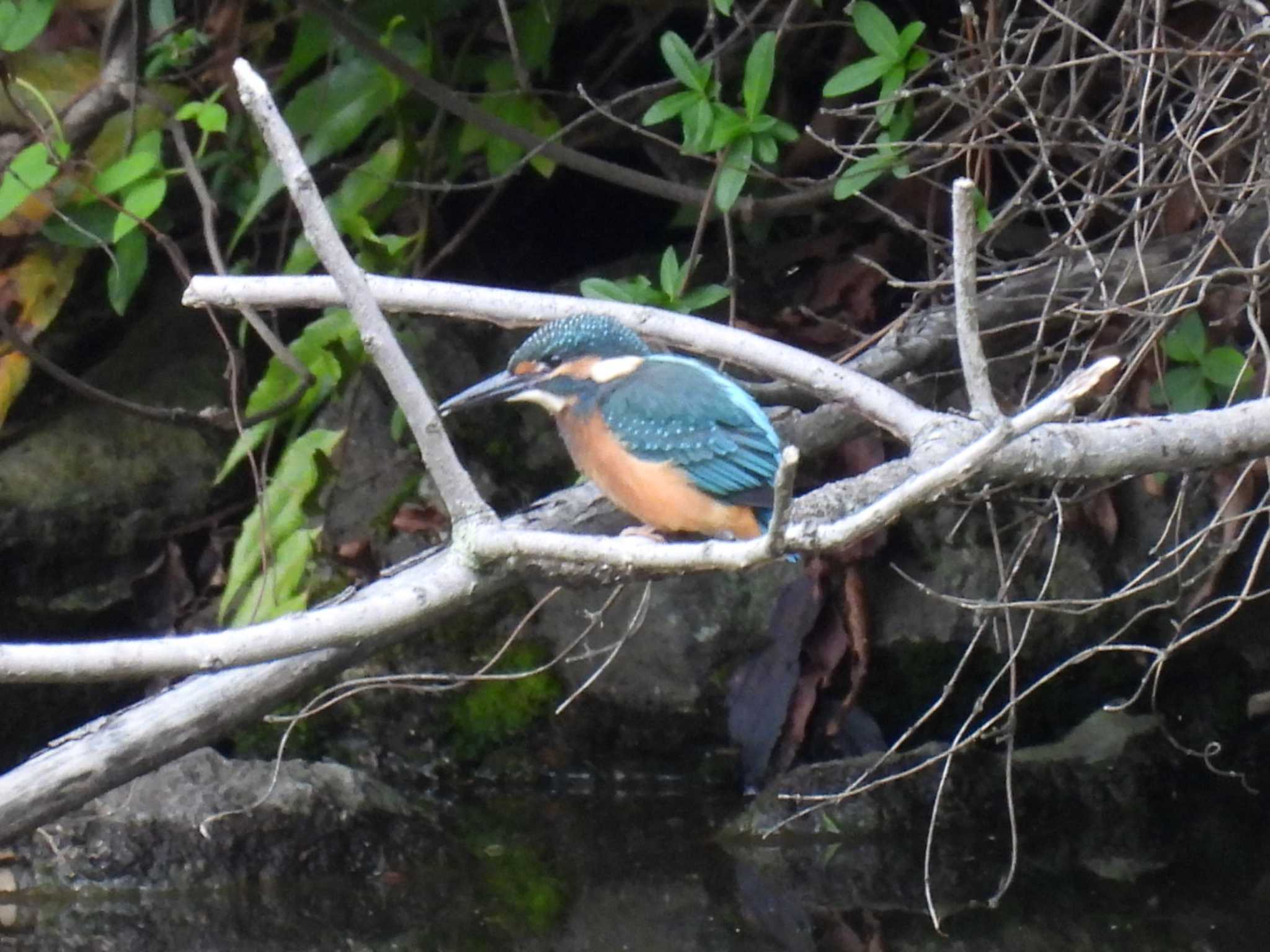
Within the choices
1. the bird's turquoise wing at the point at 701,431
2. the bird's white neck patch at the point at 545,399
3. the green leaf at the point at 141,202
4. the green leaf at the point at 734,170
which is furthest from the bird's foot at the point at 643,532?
the green leaf at the point at 141,202

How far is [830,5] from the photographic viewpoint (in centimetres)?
399

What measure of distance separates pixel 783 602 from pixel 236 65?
2345 millimetres

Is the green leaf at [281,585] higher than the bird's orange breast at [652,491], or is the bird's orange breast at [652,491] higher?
the bird's orange breast at [652,491]

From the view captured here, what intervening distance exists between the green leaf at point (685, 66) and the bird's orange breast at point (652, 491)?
758 millimetres

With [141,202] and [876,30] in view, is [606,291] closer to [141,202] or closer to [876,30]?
[876,30]

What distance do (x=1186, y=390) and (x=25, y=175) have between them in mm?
2366

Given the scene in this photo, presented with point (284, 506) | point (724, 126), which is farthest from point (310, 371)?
point (724, 126)

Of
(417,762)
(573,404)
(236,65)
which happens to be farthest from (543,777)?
(236,65)

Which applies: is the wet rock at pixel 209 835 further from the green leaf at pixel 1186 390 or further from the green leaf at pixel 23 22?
the green leaf at pixel 1186 390

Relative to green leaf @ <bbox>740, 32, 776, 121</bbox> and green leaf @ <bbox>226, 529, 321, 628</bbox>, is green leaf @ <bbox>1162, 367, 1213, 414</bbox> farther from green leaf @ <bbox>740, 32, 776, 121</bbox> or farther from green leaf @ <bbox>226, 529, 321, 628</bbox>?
green leaf @ <bbox>226, 529, 321, 628</bbox>

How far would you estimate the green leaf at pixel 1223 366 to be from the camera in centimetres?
311

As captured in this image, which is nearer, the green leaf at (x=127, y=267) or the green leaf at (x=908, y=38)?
the green leaf at (x=908, y=38)

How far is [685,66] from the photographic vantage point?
3.13 m

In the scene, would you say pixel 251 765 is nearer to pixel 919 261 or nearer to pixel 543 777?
pixel 543 777
